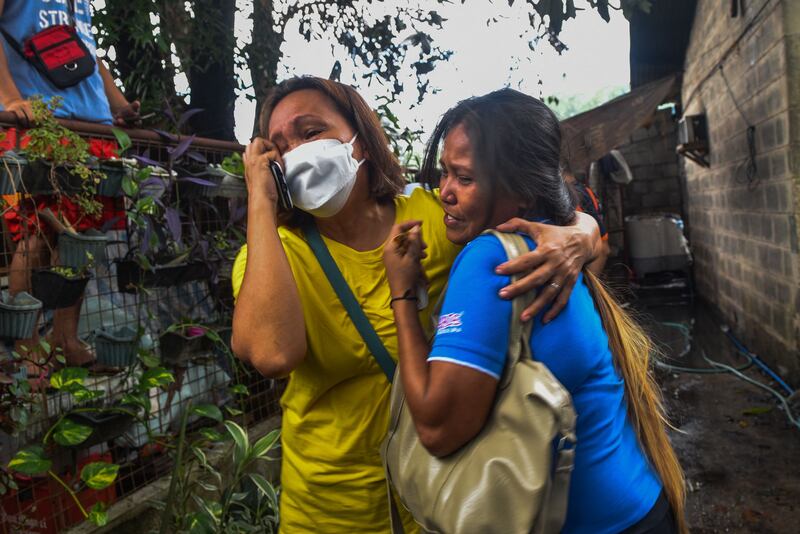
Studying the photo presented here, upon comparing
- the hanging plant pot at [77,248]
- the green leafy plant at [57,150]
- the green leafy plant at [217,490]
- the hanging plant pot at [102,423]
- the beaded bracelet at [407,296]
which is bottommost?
the green leafy plant at [217,490]

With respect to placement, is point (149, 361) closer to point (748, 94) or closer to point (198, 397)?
point (198, 397)

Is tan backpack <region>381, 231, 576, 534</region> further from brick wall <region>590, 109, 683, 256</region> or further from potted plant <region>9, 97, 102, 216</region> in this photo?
brick wall <region>590, 109, 683, 256</region>

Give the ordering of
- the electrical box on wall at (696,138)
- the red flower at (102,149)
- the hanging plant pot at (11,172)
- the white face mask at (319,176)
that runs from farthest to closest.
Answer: the electrical box on wall at (696,138) → the red flower at (102,149) → the hanging plant pot at (11,172) → the white face mask at (319,176)

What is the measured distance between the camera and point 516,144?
112 cm

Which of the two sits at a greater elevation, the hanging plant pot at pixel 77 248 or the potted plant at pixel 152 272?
the hanging plant pot at pixel 77 248

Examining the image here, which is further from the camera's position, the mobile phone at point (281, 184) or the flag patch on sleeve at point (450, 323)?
the mobile phone at point (281, 184)

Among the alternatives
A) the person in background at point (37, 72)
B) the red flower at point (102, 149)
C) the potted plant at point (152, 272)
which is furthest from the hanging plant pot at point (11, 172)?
the person in background at point (37, 72)

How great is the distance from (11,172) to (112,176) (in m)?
0.27

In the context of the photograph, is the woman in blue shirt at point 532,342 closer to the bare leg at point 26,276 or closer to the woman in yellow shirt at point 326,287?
the woman in yellow shirt at point 326,287

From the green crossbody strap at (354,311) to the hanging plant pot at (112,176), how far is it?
78 centimetres

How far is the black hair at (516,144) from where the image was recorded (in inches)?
44.3

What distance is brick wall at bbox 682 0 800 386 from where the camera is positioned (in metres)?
4.21

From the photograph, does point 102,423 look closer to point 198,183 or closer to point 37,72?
point 198,183

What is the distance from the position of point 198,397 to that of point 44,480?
59cm
